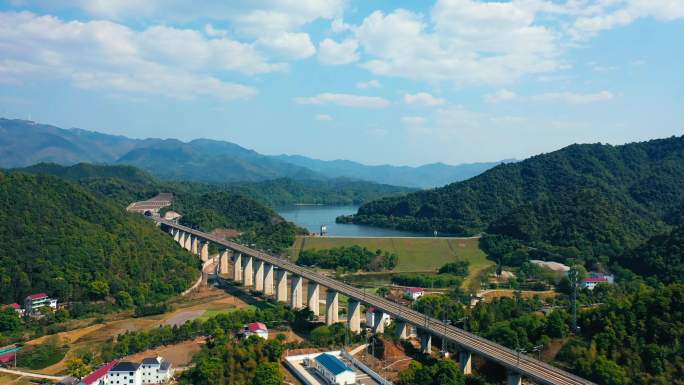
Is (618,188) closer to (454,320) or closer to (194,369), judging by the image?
(454,320)

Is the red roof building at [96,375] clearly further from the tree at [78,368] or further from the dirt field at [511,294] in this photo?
the dirt field at [511,294]

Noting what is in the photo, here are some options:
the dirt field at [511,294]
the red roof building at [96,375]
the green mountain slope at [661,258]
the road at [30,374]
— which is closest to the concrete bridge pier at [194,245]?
the dirt field at [511,294]

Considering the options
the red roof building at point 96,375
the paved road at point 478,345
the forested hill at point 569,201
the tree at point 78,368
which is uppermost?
the forested hill at point 569,201

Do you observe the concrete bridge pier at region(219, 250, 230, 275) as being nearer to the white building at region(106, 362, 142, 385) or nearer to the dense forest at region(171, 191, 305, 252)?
the dense forest at region(171, 191, 305, 252)

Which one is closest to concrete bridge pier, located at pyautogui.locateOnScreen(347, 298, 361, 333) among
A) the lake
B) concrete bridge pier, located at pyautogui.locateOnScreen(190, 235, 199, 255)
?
concrete bridge pier, located at pyautogui.locateOnScreen(190, 235, 199, 255)

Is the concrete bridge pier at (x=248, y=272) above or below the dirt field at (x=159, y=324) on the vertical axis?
above

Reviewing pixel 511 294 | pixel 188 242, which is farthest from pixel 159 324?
pixel 188 242

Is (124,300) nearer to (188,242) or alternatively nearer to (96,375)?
(96,375)
